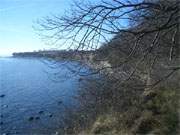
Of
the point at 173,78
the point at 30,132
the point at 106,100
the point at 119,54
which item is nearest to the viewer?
the point at 119,54

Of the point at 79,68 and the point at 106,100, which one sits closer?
the point at 79,68

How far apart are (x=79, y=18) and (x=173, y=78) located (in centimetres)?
790

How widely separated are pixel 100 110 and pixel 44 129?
703 centimetres

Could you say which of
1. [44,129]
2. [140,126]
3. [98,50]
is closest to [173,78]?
[140,126]

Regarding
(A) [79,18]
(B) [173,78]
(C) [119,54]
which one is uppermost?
(A) [79,18]

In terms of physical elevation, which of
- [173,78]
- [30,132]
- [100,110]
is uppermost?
[173,78]

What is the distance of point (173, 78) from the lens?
44.3ft

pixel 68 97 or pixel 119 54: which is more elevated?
pixel 119 54

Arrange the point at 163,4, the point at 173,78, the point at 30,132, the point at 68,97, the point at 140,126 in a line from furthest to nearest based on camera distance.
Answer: the point at 68,97 < the point at 30,132 < the point at 173,78 < the point at 140,126 < the point at 163,4

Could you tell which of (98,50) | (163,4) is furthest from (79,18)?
(163,4)

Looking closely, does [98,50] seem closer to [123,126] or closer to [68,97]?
[123,126]

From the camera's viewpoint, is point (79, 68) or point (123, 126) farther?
point (123, 126)

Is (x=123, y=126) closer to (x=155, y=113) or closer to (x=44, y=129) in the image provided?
(x=155, y=113)

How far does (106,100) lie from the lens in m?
16.8
